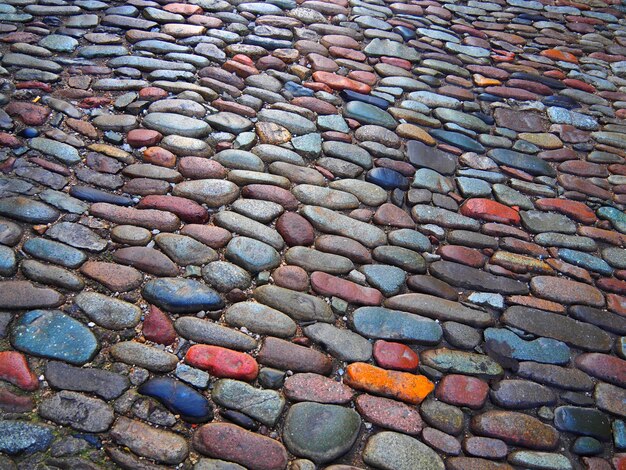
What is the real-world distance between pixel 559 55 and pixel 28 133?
11.3 ft

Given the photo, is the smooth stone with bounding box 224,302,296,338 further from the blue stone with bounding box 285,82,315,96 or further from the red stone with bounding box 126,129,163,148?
the blue stone with bounding box 285,82,315,96

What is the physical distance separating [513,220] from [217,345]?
1.55 meters

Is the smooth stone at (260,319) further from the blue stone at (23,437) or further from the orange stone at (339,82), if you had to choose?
the orange stone at (339,82)

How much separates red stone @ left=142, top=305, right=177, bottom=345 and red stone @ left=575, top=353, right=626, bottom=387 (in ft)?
4.86

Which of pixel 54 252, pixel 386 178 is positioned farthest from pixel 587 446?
pixel 54 252

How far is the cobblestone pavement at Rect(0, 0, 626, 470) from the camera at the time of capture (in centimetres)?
186

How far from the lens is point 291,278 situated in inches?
90.6

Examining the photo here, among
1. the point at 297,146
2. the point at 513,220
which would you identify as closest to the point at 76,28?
the point at 297,146

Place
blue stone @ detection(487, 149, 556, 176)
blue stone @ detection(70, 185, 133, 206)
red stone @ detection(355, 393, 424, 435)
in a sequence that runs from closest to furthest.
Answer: red stone @ detection(355, 393, 424, 435), blue stone @ detection(70, 185, 133, 206), blue stone @ detection(487, 149, 556, 176)

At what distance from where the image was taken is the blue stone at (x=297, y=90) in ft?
10.9

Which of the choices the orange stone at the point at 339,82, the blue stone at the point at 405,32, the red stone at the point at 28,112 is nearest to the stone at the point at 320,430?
the red stone at the point at 28,112

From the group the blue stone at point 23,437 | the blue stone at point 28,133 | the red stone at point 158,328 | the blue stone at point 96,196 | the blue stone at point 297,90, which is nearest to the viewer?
the blue stone at point 23,437

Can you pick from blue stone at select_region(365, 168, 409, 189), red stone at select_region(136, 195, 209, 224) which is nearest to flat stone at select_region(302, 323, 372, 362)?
red stone at select_region(136, 195, 209, 224)

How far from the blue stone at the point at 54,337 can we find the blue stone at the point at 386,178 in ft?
4.83
